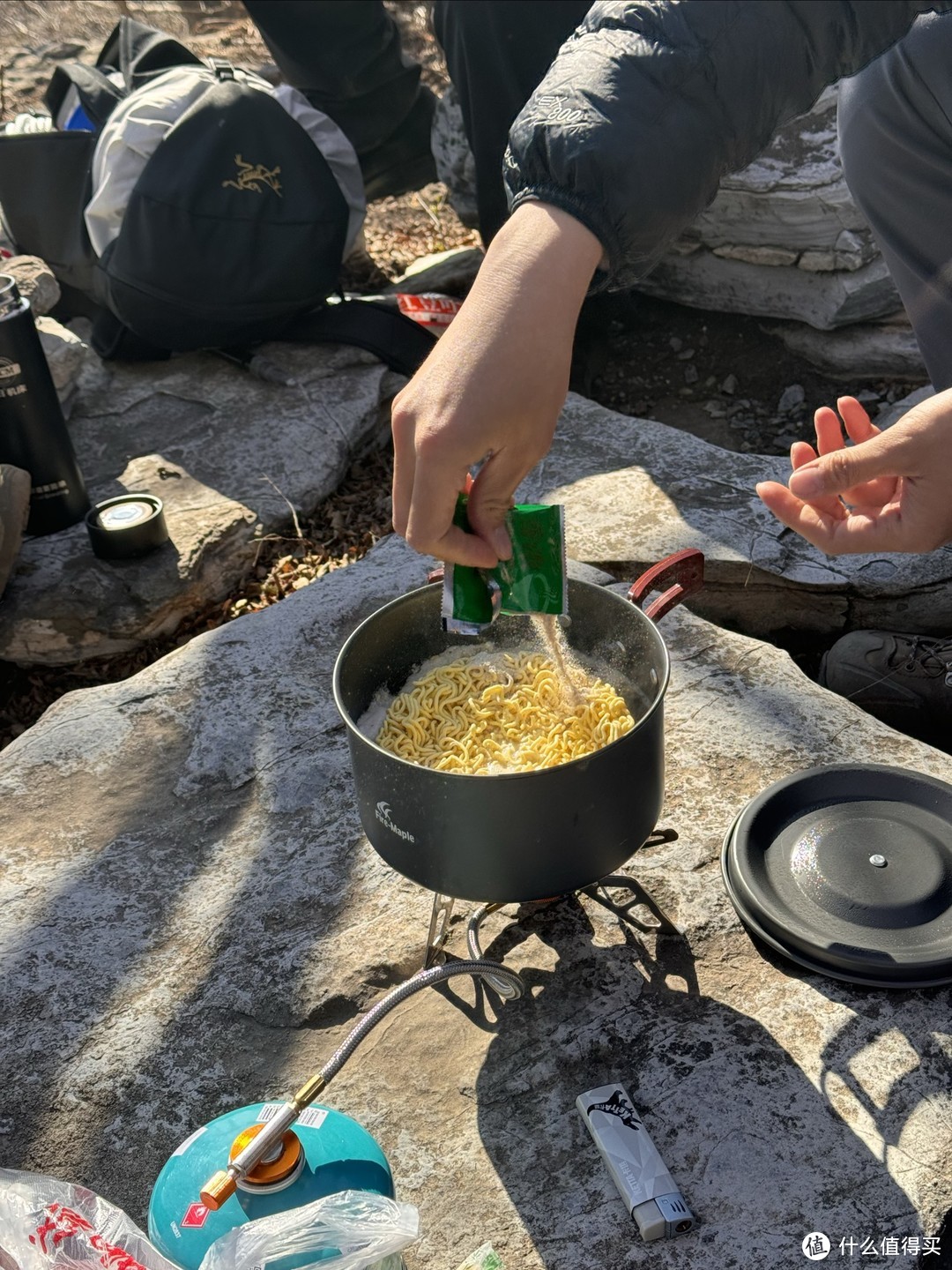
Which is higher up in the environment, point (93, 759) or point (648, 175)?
point (648, 175)

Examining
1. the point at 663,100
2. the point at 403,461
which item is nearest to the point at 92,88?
the point at 663,100

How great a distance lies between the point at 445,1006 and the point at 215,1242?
767 mm

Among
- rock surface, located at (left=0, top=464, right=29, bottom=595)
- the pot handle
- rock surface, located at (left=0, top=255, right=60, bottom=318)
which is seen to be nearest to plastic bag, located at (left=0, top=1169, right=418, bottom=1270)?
the pot handle

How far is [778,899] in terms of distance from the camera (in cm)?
245

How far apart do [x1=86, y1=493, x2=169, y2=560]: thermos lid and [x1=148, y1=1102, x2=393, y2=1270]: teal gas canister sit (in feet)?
8.21

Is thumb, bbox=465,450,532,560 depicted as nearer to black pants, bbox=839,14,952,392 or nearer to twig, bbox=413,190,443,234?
black pants, bbox=839,14,952,392

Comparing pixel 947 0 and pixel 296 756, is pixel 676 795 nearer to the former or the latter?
pixel 296 756

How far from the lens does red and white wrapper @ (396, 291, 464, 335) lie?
16.9ft

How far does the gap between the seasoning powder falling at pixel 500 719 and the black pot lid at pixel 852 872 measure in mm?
505

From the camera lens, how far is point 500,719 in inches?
93.6

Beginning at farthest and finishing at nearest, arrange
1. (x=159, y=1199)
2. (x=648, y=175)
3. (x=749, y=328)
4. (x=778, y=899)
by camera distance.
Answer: (x=749, y=328) → (x=778, y=899) → (x=648, y=175) → (x=159, y=1199)

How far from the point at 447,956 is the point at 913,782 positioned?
1.13 meters

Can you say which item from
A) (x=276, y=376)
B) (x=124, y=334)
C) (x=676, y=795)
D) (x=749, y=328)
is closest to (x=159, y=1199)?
(x=676, y=795)

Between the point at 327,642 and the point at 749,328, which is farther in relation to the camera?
the point at 749,328
